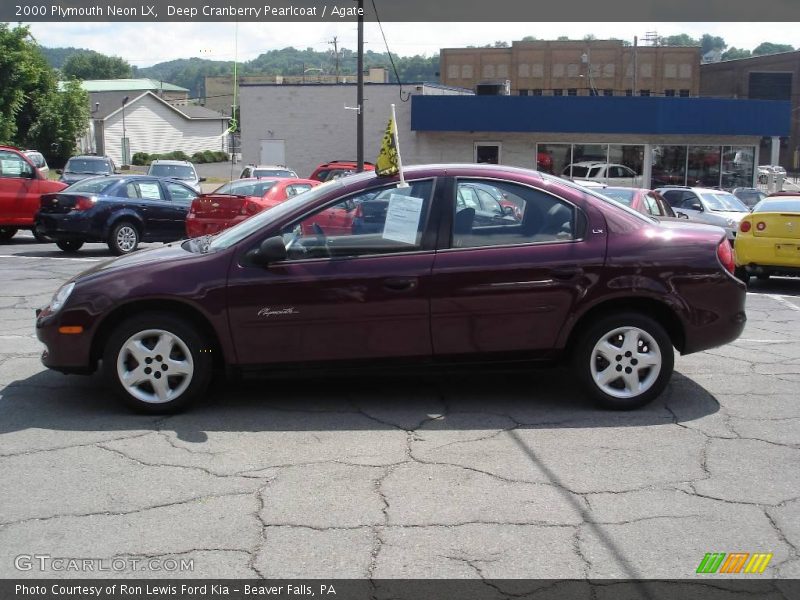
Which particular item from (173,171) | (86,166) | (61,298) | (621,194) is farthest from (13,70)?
(61,298)

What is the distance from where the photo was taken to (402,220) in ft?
20.0

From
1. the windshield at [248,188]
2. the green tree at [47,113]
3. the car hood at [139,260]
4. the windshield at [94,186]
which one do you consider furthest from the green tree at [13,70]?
the car hood at [139,260]

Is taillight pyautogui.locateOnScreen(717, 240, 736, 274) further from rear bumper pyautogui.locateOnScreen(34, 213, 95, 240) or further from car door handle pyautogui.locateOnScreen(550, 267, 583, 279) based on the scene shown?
rear bumper pyautogui.locateOnScreen(34, 213, 95, 240)

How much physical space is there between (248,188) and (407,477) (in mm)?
11828

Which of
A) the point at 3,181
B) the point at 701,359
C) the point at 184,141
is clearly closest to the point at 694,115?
the point at 3,181

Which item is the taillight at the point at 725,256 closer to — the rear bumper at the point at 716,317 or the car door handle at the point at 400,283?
the rear bumper at the point at 716,317

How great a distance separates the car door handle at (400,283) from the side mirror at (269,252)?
0.71 metres

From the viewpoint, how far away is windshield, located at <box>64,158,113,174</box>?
3344 centimetres

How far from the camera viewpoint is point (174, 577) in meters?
3.84

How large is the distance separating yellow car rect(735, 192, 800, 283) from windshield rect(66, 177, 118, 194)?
1102 centimetres

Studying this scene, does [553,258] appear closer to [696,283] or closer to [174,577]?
[696,283]

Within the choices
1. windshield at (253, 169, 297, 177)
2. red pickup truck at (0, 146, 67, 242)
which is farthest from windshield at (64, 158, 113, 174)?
red pickup truck at (0, 146, 67, 242)

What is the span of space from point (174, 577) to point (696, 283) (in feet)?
13.1

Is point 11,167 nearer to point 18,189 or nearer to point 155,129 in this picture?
point 18,189
